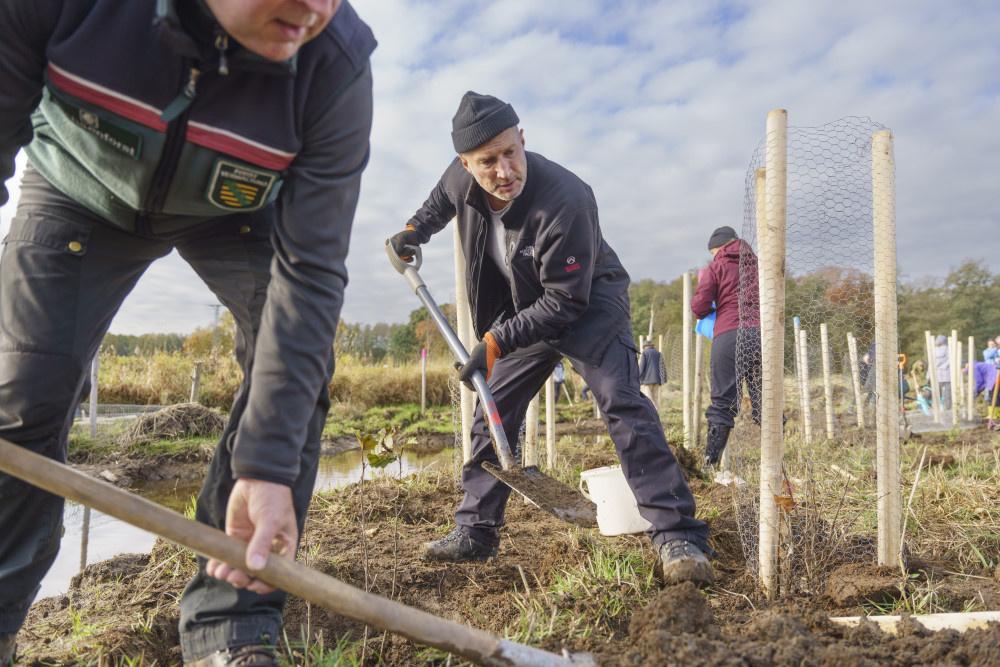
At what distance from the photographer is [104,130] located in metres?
1.34

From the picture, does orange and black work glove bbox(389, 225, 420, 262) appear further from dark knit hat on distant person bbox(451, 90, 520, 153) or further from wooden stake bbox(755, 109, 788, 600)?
wooden stake bbox(755, 109, 788, 600)

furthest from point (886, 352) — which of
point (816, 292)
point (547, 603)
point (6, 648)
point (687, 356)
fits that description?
point (687, 356)

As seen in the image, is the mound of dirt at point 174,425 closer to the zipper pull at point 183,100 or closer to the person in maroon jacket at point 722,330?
the person in maroon jacket at point 722,330

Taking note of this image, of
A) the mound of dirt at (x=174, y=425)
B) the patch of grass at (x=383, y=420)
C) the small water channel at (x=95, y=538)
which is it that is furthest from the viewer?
the patch of grass at (x=383, y=420)

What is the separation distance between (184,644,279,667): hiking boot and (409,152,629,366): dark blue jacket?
1797mm

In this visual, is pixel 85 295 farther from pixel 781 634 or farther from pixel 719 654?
pixel 781 634

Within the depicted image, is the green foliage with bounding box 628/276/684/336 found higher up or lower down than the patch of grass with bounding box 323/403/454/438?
higher up

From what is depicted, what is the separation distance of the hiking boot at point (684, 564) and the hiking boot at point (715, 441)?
2989 millimetres

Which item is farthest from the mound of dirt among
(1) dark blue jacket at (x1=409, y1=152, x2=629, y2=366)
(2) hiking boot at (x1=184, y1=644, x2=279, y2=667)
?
(2) hiking boot at (x1=184, y1=644, x2=279, y2=667)

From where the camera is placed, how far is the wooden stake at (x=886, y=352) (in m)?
2.54

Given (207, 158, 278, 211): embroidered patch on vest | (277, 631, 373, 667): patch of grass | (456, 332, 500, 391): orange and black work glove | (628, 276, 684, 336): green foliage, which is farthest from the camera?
(628, 276, 684, 336): green foliage

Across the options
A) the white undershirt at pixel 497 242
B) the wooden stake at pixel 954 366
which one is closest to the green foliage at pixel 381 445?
the white undershirt at pixel 497 242

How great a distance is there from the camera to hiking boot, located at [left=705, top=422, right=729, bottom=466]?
17.7 feet

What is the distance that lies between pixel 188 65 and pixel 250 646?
138cm
